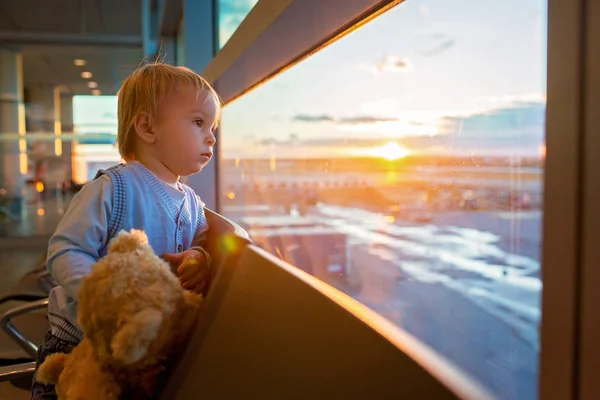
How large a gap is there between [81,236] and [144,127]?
A: 38 cm

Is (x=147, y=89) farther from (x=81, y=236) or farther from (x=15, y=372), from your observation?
(x=15, y=372)

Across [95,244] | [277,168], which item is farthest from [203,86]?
[277,168]

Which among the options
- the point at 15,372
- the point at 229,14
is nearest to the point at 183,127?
the point at 15,372

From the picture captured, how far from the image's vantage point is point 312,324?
Answer: 659 millimetres

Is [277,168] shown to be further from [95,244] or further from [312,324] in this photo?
[312,324]

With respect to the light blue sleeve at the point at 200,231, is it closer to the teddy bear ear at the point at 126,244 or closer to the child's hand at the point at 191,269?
the child's hand at the point at 191,269

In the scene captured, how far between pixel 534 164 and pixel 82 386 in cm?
94

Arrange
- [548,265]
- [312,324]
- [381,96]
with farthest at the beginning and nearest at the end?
[381,96], [312,324], [548,265]

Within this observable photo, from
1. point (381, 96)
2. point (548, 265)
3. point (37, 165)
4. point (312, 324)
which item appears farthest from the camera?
point (37, 165)

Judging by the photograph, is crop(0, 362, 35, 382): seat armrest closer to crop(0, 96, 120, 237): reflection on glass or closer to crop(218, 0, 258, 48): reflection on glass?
crop(218, 0, 258, 48): reflection on glass

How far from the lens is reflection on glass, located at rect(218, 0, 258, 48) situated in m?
3.07

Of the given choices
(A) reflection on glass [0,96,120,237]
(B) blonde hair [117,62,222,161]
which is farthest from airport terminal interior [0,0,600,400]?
(A) reflection on glass [0,96,120,237]

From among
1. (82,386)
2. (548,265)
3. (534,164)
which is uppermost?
(534,164)

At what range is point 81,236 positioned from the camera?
1.21 metres
